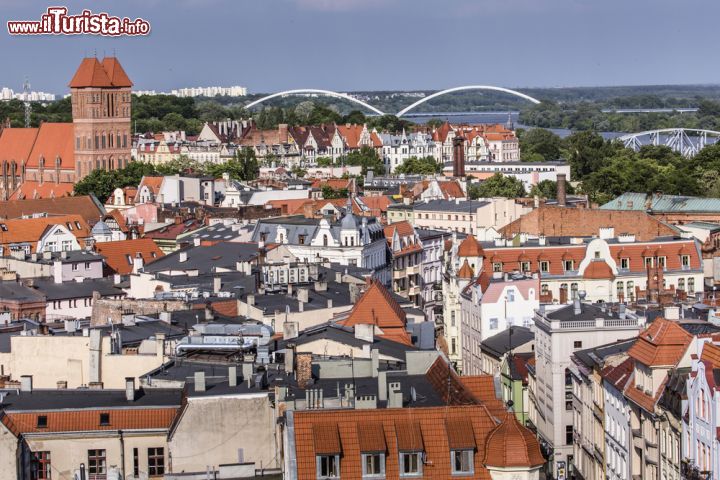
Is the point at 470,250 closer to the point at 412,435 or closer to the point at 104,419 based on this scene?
the point at 104,419

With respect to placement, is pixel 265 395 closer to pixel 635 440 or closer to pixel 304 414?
pixel 304 414

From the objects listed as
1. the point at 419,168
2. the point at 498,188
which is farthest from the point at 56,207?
the point at 419,168

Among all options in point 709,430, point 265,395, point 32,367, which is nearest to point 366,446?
point 265,395

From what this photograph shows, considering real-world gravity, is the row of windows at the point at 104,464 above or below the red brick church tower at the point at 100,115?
below

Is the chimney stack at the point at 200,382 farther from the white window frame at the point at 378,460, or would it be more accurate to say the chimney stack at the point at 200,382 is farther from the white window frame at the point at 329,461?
the white window frame at the point at 378,460

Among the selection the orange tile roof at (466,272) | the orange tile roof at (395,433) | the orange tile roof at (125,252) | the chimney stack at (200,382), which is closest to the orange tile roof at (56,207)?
the orange tile roof at (125,252)
